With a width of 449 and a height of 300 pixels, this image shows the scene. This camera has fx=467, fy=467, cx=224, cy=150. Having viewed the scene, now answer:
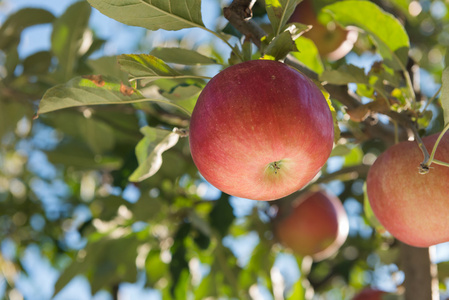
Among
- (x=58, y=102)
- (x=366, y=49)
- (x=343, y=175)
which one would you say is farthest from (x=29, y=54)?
(x=366, y=49)

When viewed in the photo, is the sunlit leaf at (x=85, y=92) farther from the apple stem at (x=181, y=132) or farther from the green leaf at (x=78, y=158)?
the green leaf at (x=78, y=158)

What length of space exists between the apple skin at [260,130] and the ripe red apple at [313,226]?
4.59ft

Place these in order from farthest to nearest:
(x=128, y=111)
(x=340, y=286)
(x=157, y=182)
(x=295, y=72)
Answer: (x=340, y=286) → (x=157, y=182) → (x=128, y=111) → (x=295, y=72)

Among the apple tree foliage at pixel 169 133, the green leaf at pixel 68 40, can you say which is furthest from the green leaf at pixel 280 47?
the green leaf at pixel 68 40

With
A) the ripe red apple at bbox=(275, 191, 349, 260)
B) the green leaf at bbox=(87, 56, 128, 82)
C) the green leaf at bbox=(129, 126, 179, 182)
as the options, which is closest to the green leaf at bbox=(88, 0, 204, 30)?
the green leaf at bbox=(129, 126, 179, 182)

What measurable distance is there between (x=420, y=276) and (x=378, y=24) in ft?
2.33

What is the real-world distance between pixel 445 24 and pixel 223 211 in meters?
1.75

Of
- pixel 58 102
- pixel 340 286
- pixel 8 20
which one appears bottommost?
pixel 340 286

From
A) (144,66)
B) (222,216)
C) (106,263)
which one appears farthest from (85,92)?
(106,263)

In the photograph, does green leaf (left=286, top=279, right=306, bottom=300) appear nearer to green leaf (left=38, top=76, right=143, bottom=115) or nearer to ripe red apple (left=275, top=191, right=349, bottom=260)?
ripe red apple (left=275, top=191, right=349, bottom=260)

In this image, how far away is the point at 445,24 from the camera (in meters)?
2.58

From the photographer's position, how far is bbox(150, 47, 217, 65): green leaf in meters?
1.02

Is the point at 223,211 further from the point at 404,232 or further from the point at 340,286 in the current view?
the point at 340,286

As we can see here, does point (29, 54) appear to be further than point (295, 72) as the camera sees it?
Yes
